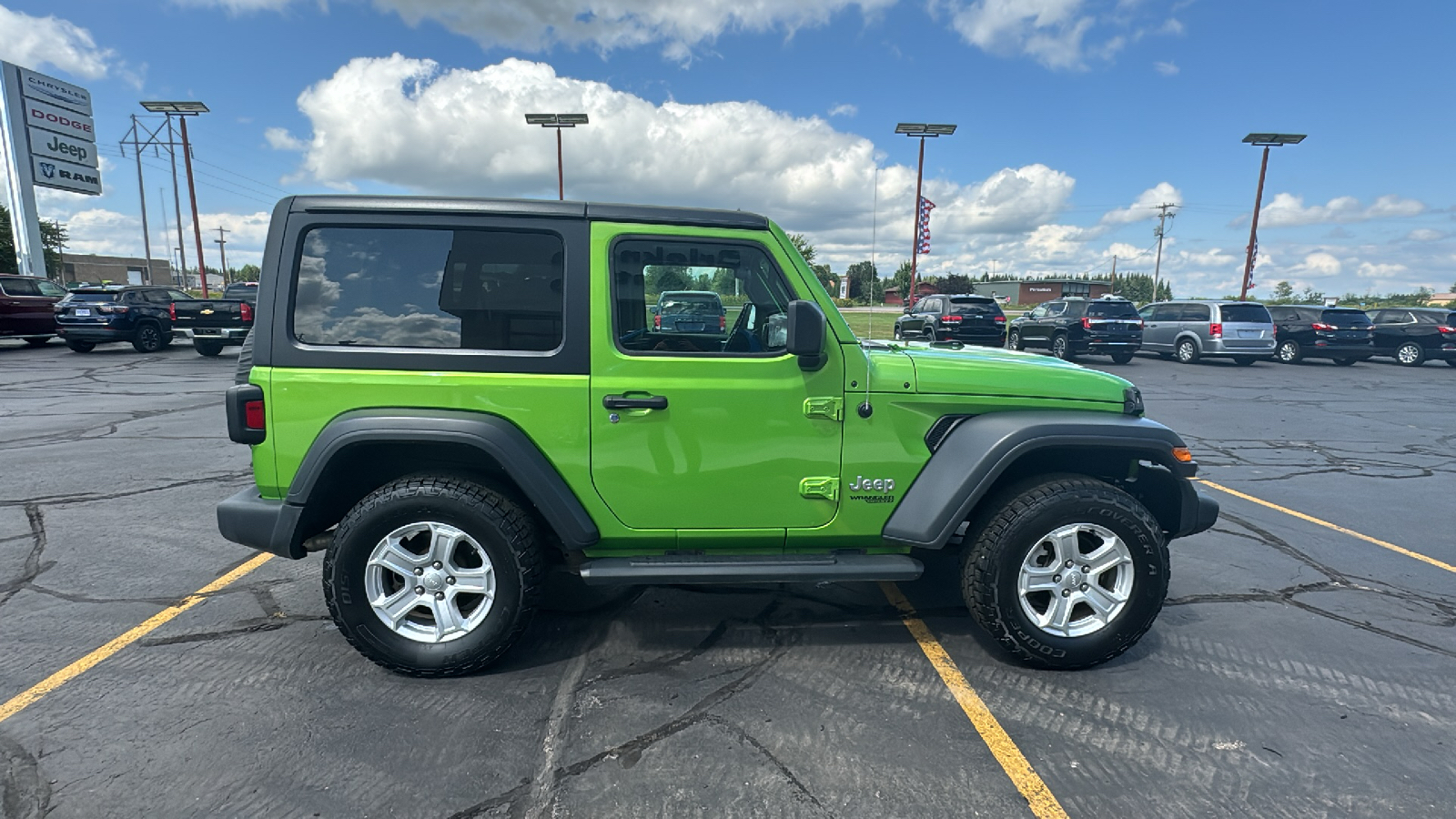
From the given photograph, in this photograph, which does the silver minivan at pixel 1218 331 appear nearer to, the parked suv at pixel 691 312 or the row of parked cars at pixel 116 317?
the parked suv at pixel 691 312

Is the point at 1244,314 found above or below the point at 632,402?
above

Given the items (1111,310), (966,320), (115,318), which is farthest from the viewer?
(1111,310)

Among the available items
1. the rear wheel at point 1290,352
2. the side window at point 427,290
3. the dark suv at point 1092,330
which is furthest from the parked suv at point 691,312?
the rear wheel at point 1290,352

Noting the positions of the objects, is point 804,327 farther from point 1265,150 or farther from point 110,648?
point 1265,150

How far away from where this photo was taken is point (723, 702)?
9.51 feet

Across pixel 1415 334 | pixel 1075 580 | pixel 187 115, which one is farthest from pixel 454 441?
pixel 187 115

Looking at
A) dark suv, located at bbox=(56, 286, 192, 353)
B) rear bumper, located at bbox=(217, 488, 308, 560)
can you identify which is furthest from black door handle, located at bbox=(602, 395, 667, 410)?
dark suv, located at bbox=(56, 286, 192, 353)

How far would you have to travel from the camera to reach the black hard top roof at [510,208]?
9.84ft

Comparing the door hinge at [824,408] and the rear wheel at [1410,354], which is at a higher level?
the door hinge at [824,408]

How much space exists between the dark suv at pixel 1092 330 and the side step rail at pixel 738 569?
57.1 ft

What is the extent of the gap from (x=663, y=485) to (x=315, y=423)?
147 centimetres

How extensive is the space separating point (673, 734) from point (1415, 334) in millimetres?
25962

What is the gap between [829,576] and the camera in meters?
3.07

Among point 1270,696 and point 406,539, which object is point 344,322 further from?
point 1270,696
